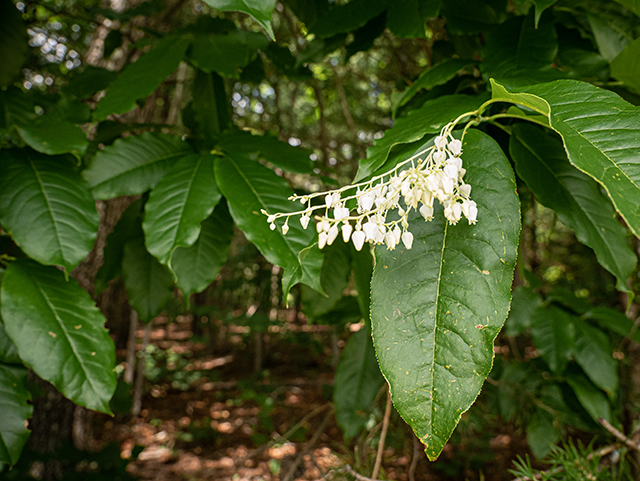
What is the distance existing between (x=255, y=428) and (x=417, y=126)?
338 cm

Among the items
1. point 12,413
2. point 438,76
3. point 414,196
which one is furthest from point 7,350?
point 438,76

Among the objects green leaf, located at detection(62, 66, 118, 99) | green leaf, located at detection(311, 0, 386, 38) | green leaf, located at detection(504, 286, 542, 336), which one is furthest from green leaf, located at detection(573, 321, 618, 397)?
green leaf, located at detection(62, 66, 118, 99)

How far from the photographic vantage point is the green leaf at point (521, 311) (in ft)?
5.34

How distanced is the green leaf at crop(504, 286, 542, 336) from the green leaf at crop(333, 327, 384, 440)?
617 millimetres

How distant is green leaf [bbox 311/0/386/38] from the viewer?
3.68 ft

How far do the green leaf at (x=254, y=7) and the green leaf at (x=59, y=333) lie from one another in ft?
2.53

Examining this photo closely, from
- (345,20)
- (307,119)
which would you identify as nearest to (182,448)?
(307,119)

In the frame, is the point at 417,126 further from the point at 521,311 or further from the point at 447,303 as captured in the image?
the point at 521,311

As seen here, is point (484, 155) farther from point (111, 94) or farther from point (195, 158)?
point (111, 94)

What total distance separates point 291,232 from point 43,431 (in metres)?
2.19

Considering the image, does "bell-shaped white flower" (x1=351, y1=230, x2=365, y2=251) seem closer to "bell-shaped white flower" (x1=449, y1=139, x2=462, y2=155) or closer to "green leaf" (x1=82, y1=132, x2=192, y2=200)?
"bell-shaped white flower" (x1=449, y1=139, x2=462, y2=155)

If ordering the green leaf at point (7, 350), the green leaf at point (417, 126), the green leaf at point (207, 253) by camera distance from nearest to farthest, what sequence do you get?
the green leaf at point (417, 126), the green leaf at point (7, 350), the green leaf at point (207, 253)

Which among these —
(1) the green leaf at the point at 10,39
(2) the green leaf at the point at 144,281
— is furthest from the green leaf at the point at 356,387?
(1) the green leaf at the point at 10,39

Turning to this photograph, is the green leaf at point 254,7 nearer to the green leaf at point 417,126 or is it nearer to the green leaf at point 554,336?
the green leaf at point 417,126
